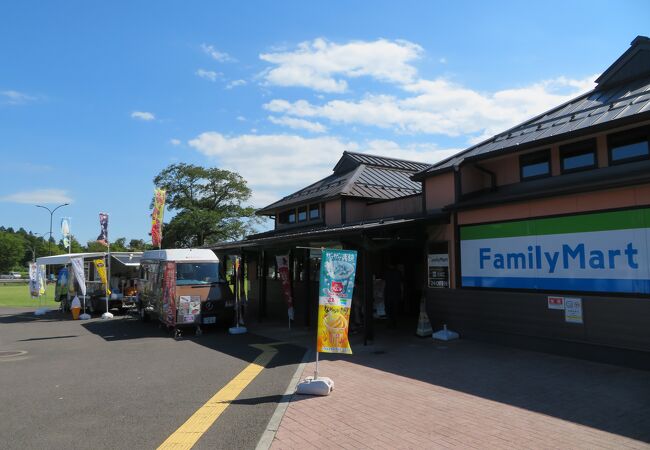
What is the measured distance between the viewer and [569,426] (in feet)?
17.0

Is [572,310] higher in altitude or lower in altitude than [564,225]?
lower

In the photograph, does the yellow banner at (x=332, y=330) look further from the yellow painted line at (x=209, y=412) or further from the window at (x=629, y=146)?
the window at (x=629, y=146)

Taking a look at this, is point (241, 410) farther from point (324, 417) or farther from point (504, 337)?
point (504, 337)

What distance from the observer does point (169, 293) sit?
13.4 meters

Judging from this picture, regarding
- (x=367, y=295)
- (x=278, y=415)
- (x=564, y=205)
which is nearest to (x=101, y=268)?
(x=367, y=295)

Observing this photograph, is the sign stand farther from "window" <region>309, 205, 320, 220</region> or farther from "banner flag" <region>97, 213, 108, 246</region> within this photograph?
"banner flag" <region>97, 213, 108, 246</region>

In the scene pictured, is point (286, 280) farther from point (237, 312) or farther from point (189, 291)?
point (189, 291)

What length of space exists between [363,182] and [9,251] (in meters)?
99.7

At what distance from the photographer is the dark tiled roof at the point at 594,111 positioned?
895 cm

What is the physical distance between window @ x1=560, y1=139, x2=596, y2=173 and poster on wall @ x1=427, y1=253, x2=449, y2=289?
345cm

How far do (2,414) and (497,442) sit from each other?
625 centimetres

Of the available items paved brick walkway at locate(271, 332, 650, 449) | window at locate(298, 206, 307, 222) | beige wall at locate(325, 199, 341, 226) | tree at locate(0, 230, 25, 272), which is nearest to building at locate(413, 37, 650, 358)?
paved brick walkway at locate(271, 332, 650, 449)

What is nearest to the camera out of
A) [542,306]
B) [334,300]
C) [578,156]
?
[334,300]

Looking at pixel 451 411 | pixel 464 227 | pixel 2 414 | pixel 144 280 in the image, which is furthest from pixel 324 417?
pixel 144 280
